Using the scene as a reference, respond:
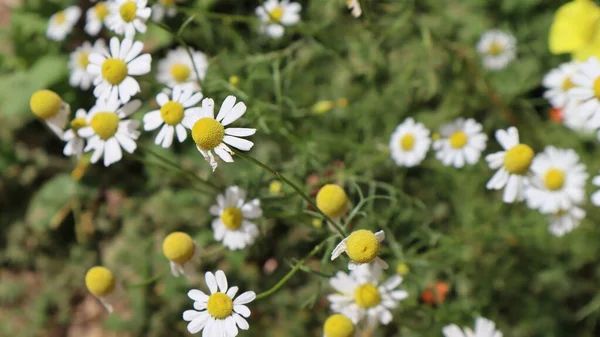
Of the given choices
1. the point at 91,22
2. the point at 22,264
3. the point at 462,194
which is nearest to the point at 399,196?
the point at 462,194

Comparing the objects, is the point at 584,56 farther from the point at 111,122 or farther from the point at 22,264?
the point at 22,264


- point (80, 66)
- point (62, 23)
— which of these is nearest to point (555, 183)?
point (80, 66)

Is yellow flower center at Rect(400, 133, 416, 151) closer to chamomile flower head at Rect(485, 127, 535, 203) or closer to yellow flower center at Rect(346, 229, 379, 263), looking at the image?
A: chamomile flower head at Rect(485, 127, 535, 203)

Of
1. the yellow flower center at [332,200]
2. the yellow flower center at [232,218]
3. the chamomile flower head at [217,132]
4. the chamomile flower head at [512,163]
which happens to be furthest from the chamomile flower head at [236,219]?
the chamomile flower head at [512,163]

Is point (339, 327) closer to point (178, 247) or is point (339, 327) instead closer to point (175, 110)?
point (178, 247)

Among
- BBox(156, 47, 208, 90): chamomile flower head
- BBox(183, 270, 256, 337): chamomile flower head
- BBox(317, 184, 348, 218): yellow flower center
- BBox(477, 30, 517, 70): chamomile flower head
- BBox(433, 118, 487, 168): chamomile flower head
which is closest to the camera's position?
BBox(183, 270, 256, 337): chamomile flower head

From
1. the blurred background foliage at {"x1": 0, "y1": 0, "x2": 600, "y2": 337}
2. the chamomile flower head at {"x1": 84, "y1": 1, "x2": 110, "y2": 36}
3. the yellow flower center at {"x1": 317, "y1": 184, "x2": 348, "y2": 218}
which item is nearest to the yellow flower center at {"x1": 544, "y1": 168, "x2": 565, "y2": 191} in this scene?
Answer: the blurred background foliage at {"x1": 0, "y1": 0, "x2": 600, "y2": 337}

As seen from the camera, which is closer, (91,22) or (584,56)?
(584,56)
